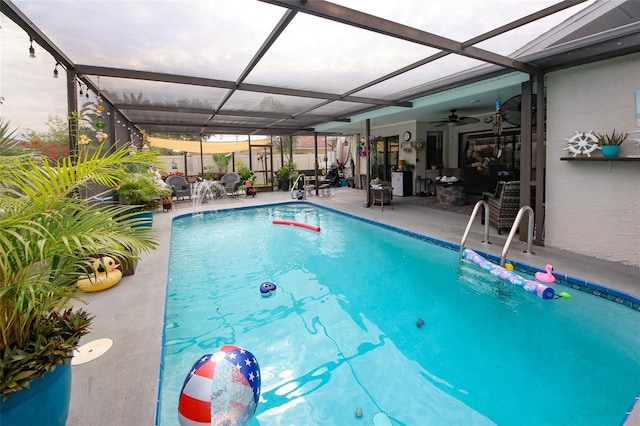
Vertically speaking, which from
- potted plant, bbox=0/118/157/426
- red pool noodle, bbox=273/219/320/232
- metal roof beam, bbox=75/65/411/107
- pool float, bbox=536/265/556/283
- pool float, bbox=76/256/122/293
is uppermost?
metal roof beam, bbox=75/65/411/107

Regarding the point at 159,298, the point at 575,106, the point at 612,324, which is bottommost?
the point at 612,324

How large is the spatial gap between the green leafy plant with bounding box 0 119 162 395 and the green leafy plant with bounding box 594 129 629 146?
5896 millimetres

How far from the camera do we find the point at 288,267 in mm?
5617

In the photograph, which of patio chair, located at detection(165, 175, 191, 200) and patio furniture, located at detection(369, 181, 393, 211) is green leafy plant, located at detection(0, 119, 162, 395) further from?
patio chair, located at detection(165, 175, 191, 200)

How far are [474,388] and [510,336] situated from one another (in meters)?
1.09

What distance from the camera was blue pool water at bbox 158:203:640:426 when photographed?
2566 millimetres

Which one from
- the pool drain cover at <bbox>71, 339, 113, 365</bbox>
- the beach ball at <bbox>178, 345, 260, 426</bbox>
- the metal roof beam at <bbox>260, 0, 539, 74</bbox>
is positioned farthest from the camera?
the metal roof beam at <bbox>260, 0, 539, 74</bbox>

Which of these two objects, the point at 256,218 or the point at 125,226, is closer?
the point at 125,226

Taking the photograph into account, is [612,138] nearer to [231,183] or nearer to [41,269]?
[41,269]

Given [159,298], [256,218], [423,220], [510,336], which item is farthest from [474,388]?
[256,218]

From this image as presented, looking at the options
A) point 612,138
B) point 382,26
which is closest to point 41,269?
point 382,26

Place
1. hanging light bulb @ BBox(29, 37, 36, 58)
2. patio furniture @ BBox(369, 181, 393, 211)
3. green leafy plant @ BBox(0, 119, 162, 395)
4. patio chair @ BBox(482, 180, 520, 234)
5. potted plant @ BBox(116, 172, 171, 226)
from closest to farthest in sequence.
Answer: green leafy plant @ BBox(0, 119, 162, 395) < hanging light bulb @ BBox(29, 37, 36, 58) < patio chair @ BBox(482, 180, 520, 234) < potted plant @ BBox(116, 172, 171, 226) < patio furniture @ BBox(369, 181, 393, 211)

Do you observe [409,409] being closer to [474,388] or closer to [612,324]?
[474,388]

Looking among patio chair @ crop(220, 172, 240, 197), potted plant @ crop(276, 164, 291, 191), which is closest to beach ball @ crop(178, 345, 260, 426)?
patio chair @ crop(220, 172, 240, 197)
